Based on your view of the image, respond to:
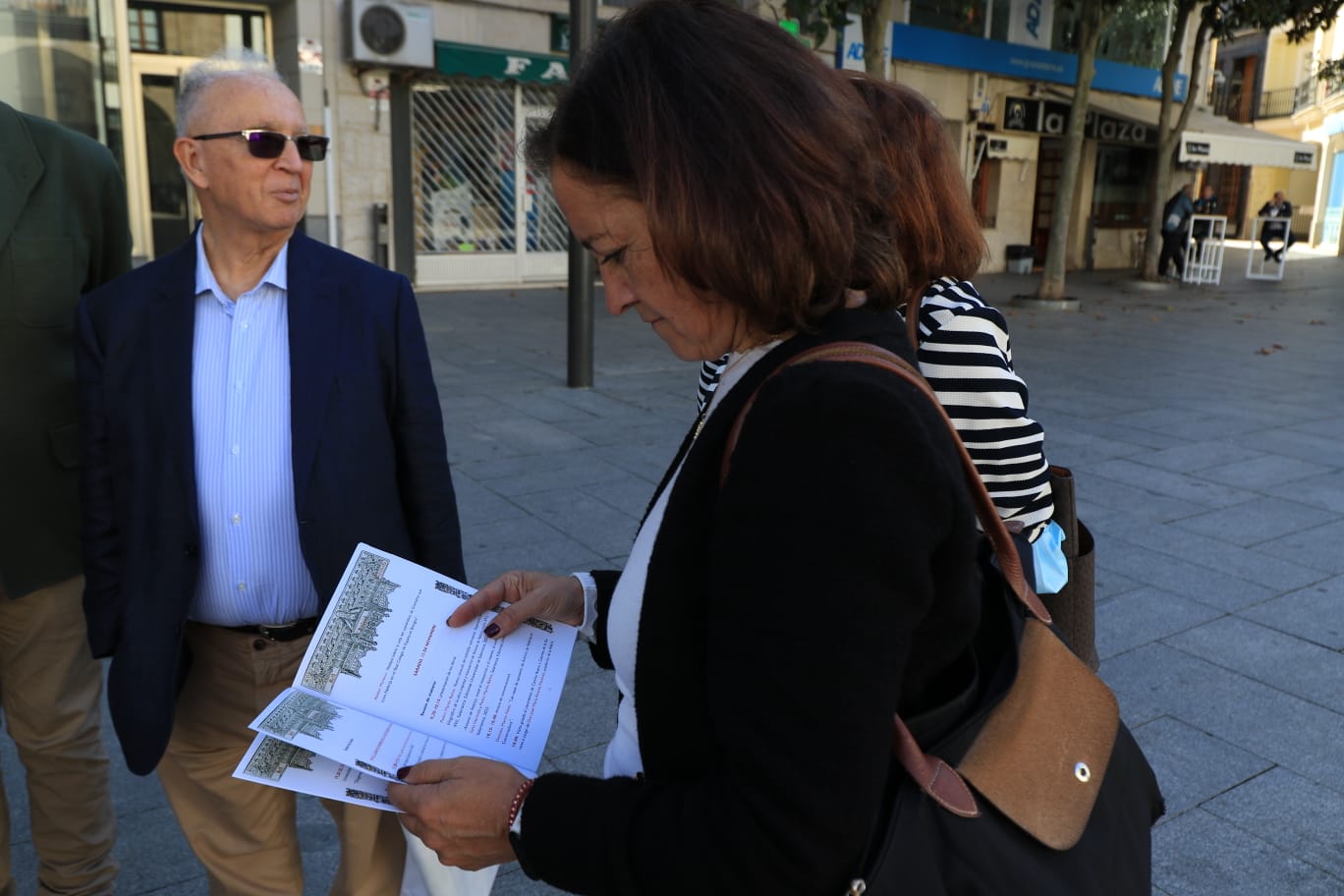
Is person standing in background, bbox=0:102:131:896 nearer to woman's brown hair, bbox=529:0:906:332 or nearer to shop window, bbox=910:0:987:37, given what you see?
woman's brown hair, bbox=529:0:906:332

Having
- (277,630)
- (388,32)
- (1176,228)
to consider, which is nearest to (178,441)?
(277,630)

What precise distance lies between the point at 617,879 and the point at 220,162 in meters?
1.62

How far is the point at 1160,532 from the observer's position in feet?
16.8

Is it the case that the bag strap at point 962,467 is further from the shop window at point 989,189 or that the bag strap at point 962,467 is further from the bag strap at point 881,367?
the shop window at point 989,189

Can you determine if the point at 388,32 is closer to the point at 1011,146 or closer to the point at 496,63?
the point at 496,63

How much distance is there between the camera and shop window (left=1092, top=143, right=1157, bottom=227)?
2308 cm

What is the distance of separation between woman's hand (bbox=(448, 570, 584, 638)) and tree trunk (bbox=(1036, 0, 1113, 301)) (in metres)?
13.9

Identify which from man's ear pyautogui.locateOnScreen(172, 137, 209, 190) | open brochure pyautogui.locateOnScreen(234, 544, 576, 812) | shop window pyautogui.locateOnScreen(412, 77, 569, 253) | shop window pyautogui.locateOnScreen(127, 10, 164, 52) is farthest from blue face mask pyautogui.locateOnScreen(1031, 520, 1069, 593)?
shop window pyautogui.locateOnScreen(127, 10, 164, 52)

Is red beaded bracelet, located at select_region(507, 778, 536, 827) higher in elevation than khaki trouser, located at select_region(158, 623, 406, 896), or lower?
higher

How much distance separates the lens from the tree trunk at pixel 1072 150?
46.4 feet

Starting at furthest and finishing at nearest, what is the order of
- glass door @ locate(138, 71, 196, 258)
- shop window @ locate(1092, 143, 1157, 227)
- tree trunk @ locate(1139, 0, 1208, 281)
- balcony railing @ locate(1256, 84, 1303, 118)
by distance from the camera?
balcony railing @ locate(1256, 84, 1303, 118), shop window @ locate(1092, 143, 1157, 227), tree trunk @ locate(1139, 0, 1208, 281), glass door @ locate(138, 71, 196, 258)

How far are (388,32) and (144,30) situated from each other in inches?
111

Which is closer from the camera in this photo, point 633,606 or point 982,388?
point 633,606

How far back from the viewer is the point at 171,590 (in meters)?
1.99
